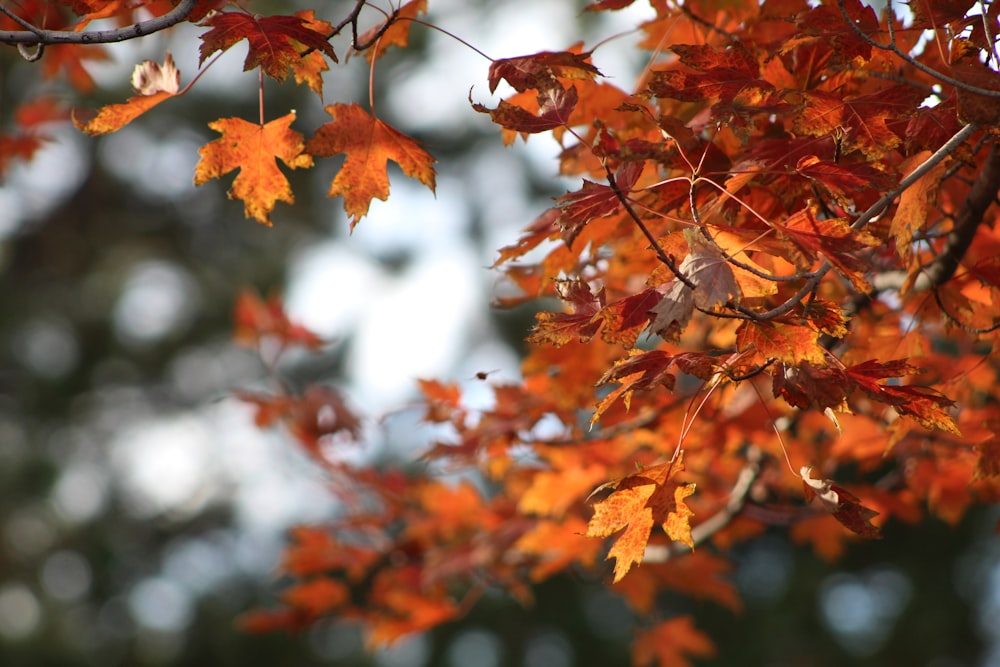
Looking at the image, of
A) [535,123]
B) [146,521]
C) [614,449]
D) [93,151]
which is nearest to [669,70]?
[535,123]

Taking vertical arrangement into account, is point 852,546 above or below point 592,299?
below

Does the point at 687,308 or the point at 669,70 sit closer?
the point at 687,308

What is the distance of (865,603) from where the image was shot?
727 centimetres

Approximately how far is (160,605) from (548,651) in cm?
307

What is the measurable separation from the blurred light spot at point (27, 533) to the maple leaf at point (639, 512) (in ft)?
22.0

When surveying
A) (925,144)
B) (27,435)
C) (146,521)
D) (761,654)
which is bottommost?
(761,654)

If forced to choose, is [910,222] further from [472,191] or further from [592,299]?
[472,191]

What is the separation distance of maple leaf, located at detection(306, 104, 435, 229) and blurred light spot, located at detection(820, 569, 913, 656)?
21.3ft

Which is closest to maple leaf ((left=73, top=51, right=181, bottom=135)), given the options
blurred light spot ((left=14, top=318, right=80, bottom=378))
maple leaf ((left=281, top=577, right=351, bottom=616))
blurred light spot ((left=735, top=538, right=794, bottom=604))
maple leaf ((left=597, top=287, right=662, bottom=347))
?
maple leaf ((left=597, top=287, right=662, bottom=347))

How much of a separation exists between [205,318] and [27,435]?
1598 mm

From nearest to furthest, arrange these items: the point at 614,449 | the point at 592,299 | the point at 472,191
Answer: the point at 592,299 → the point at 614,449 → the point at 472,191

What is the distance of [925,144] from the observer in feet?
4.09

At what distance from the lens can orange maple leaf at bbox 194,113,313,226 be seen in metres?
1.40

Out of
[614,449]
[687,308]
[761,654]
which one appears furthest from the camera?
[761,654]
